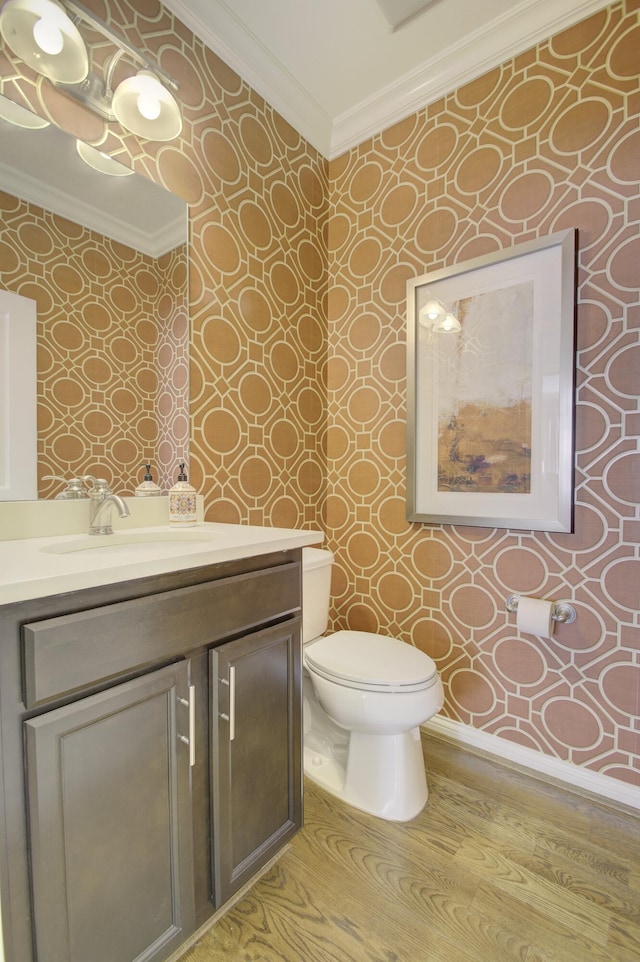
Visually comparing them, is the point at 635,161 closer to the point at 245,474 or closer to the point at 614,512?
the point at 614,512

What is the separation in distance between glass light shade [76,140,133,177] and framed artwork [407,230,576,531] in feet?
3.74

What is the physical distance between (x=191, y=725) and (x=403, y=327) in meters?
1.68

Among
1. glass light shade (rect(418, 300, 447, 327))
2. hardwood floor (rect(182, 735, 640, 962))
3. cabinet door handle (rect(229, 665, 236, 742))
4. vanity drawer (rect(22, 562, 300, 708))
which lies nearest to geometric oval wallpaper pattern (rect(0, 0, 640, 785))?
glass light shade (rect(418, 300, 447, 327))

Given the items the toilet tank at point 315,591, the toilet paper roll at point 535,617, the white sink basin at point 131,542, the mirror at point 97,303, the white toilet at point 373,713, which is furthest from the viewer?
the toilet tank at point 315,591

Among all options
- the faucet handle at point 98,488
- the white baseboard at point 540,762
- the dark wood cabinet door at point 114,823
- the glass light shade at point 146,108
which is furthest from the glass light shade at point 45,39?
the white baseboard at point 540,762

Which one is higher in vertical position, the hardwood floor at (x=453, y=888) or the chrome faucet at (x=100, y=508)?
the chrome faucet at (x=100, y=508)

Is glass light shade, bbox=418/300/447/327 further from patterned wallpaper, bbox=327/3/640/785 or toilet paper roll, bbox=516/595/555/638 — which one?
toilet paper roll, bbox=516/595/555/638

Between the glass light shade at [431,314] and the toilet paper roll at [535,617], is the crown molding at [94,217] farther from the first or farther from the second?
the toilet paper roll at [535,617]

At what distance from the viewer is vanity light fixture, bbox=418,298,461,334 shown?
5.58ft

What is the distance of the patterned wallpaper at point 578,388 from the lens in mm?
1368

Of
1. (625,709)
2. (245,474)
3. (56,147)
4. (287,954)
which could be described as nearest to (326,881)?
(287,954)

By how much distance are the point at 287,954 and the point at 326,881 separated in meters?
0.20

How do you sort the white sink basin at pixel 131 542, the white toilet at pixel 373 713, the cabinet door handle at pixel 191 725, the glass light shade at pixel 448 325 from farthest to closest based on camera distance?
1. the glass light shade at pixel 448 325
2. the white toilet at pixel 373 713
3. the white sink basin at pixel 131 542
4. the cabinet door handle at pixel 191 725

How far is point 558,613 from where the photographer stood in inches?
57.7
